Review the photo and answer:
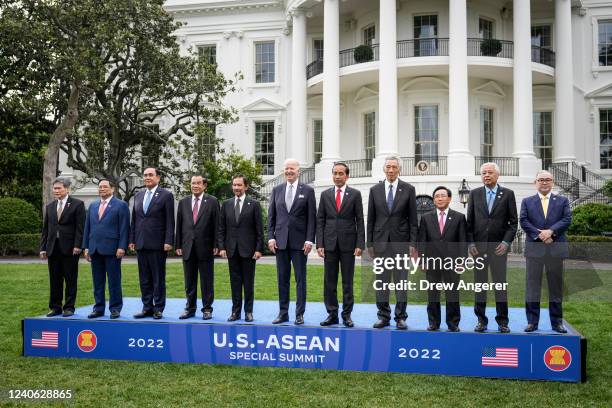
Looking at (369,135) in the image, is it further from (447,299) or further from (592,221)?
(447,299)

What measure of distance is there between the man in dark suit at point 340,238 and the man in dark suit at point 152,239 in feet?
7.06

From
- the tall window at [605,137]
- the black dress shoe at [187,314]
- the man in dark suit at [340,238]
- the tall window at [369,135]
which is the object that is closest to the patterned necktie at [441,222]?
the man in dark suit at [340,238]

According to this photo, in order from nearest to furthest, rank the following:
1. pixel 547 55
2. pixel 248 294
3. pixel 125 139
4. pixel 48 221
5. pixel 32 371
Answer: pixel 32 371 → pixel 248 294 → pixel 48 221 → pixel 125 139 → pixel 547 55

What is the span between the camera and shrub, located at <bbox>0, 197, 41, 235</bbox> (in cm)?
2594

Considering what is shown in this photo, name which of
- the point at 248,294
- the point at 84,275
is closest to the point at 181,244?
the point at 248,294

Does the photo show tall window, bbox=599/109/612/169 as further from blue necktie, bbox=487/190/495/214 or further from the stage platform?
blue necktie, bbox=487/190/495/214

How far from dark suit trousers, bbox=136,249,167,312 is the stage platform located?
0.27 m

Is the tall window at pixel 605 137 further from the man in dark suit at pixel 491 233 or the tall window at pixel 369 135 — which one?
the man in dark suit at pixel 491 233

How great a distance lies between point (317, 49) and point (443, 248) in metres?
24.6

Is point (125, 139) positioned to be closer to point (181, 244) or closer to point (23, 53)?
point (23, 53)

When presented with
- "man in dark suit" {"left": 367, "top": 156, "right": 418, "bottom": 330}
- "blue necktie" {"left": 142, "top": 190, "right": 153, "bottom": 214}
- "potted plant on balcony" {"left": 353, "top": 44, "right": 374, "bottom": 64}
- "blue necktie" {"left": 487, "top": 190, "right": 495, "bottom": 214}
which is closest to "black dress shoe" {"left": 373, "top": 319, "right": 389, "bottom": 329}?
"man in dark suit" {"left": 367, "top": 156, "right": 418, "bottom": 330}

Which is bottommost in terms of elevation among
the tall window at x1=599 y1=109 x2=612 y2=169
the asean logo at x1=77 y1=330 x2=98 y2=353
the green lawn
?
the green lawn

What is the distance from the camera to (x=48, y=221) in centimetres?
869

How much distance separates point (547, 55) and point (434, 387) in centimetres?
2468
